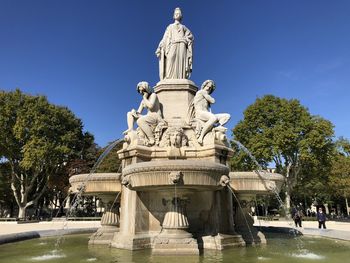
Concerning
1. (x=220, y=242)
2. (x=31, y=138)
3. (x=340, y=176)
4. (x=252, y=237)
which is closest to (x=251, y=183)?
(x=252, y=237)

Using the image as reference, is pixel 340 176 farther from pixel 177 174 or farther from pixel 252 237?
pixel 177 174

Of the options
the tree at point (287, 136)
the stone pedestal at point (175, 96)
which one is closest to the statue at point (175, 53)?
the stone pedestal at point (175, 96)

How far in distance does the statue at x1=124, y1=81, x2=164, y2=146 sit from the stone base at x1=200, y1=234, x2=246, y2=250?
12.1ft

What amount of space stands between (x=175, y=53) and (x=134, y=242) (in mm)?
7669

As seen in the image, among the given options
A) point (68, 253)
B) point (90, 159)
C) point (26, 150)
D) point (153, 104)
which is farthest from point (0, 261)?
point (90, 159)

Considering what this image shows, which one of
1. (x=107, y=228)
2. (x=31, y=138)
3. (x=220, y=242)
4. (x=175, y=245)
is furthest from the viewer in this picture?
(x=31, y=138)

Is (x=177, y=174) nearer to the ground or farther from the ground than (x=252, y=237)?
farther from the ground

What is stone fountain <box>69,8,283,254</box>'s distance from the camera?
8.45m

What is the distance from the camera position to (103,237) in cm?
1088

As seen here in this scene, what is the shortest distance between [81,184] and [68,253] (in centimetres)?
246

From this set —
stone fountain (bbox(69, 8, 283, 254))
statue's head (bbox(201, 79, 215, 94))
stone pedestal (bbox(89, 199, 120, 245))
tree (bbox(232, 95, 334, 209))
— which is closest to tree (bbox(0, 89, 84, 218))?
tree (bbox(232, 95, 334, 209))

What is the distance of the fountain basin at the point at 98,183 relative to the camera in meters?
11.0

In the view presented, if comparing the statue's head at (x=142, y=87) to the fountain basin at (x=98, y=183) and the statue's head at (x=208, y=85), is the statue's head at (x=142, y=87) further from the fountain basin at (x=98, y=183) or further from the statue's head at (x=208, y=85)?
the fountain basin at (x=98, y=183)

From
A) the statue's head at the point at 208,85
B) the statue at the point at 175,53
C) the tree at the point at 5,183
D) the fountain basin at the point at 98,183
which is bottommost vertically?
the fountain basin at the point at 98,183
